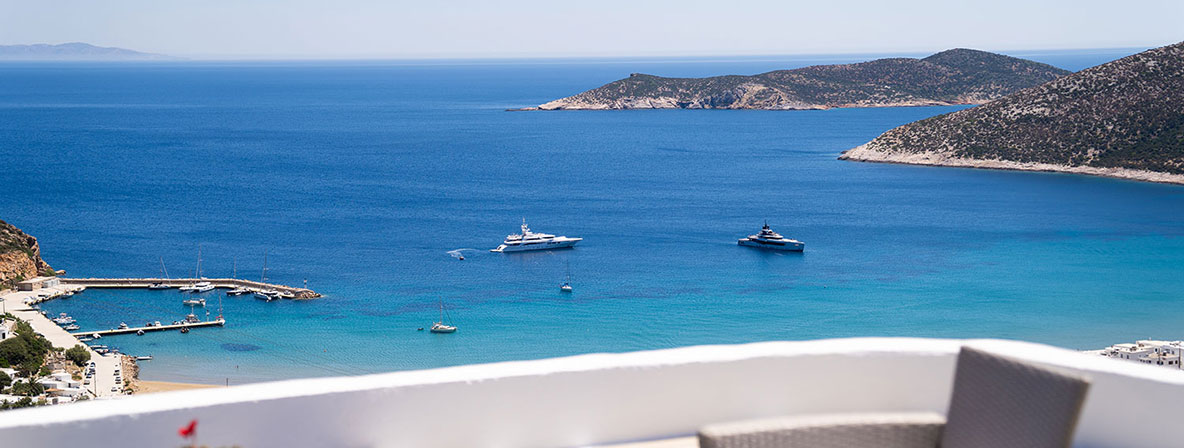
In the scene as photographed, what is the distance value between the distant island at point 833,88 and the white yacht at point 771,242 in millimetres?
89779

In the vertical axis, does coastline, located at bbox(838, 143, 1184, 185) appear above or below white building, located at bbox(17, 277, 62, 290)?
above

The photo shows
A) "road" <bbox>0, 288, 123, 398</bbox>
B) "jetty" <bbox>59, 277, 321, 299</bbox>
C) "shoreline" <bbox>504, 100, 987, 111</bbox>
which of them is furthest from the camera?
"shoreline" <bbox>504, 100, 987, 111</bbox>

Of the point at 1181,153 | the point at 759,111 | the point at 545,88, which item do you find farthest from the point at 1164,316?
the point at 545,88

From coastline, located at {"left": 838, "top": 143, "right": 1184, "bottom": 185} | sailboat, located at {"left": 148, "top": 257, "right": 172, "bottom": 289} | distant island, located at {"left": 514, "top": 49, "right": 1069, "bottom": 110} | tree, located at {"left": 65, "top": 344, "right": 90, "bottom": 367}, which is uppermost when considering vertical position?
distant island, located at {"left": 514, "top": 49, "right": 1069, "bottom": 110}

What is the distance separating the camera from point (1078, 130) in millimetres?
72125

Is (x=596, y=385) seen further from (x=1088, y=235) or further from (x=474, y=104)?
Answer: (x=474, y=104)

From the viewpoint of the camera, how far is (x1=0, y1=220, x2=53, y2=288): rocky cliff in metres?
38.1

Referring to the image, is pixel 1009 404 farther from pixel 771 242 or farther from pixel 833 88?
pixel 833 88

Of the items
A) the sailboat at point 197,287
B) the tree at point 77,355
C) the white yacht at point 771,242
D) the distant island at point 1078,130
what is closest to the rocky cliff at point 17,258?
the sailboat at point 197,287

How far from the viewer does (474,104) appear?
143625 millimetres

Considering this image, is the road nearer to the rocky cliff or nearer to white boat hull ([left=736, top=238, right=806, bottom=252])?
the rocky cliff

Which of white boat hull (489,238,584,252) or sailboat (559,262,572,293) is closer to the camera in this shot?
sailboat (559,262,572,293)

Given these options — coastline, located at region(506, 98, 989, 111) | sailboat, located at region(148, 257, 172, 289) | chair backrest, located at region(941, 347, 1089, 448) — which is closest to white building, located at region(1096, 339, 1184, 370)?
chair backrest, located at region(941, 347, 1089, 448)

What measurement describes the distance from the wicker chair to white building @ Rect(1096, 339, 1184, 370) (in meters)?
23.9
